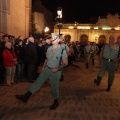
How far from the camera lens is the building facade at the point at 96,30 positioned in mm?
61719

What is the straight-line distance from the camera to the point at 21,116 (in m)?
5.96

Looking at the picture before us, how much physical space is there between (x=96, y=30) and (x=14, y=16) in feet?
151

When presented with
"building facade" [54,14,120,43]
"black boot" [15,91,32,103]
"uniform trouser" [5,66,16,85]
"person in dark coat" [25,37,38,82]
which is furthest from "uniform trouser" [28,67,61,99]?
"building facade" [54,14,120,43]

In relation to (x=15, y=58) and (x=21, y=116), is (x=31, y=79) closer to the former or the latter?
(x=15, y=58)

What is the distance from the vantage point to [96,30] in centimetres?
6200

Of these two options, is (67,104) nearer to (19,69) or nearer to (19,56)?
(19,69)

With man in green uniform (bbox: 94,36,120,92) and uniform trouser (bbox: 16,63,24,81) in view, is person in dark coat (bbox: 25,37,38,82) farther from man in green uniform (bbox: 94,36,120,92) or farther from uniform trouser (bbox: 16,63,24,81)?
man in green uniform (bbox: 94,36,120,92)

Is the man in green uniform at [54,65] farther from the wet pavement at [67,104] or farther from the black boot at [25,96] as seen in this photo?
the wet pavement at [67,104]

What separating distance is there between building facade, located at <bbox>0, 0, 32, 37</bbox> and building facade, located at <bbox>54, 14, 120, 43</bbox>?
4093 cm

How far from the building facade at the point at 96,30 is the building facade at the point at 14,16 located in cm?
4093

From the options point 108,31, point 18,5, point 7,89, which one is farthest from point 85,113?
point 108,31

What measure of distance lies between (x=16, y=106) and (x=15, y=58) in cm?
289

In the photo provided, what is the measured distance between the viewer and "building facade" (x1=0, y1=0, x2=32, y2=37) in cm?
1587

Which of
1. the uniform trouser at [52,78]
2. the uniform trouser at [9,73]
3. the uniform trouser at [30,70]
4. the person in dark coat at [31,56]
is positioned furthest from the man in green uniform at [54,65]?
the uniform trouser at [30,70]
